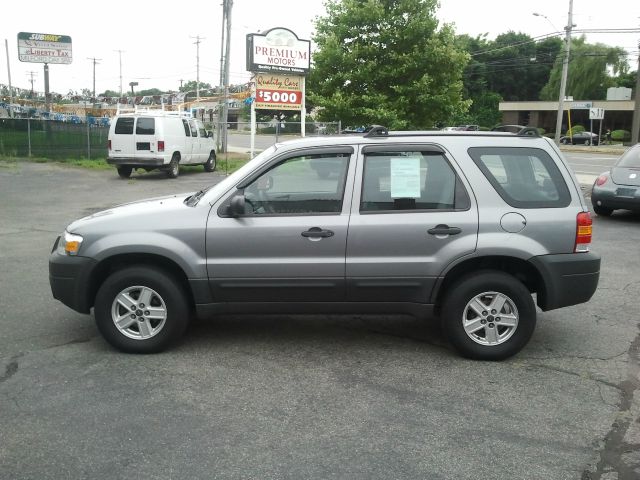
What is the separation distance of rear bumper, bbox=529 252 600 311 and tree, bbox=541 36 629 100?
2704 inches

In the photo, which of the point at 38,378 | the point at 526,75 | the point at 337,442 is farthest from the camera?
the point at 526,75

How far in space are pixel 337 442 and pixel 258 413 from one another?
0.60 meters

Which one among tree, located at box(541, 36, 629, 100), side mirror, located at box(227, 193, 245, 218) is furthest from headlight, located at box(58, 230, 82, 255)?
tree, located at box(541, 36, 629, 100)

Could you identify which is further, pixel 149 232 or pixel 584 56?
pixel 584 56

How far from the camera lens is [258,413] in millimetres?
3900

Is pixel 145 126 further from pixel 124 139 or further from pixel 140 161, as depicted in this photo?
pixel 140 161

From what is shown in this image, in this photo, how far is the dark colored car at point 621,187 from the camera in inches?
455

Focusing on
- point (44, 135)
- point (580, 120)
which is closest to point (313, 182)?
point (44, 135)

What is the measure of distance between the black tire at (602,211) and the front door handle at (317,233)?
30.6 ft

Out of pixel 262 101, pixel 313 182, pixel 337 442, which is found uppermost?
pixel 262 101

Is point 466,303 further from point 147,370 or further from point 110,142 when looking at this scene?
point 110,142

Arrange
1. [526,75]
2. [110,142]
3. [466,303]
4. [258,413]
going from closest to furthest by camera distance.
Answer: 1. [258,413]
2. [466,303]
3. [110,142]
4. [526,75]

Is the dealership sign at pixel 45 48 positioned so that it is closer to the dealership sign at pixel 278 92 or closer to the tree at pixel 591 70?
the dealership sign at pixel 278 92

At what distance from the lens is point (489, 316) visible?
15.7 ft
